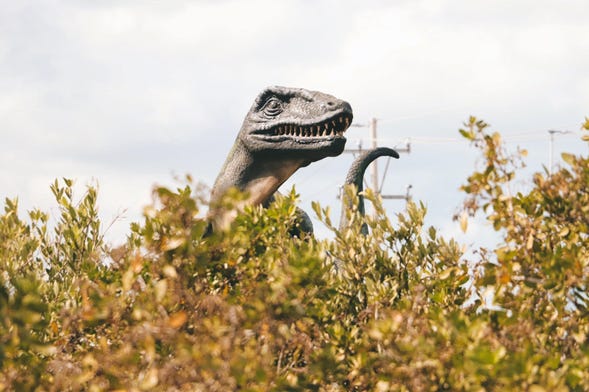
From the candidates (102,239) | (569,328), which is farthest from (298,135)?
(569,328)

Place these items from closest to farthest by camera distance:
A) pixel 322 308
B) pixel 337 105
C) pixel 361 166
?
pixel 322 308
pixel 337 105
pixel 361 166

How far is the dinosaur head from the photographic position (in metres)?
9.46

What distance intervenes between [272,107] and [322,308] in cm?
405

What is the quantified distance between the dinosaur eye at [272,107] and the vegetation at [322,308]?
3008 millimetres

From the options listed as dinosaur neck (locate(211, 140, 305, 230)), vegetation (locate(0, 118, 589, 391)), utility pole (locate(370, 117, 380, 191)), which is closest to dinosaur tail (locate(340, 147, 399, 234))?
dinosaur neck (locate(211, 140, 305, 230))

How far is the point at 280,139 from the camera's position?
9688mm

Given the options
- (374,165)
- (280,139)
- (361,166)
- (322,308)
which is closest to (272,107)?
(280,139)

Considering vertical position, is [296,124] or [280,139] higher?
[296,124]

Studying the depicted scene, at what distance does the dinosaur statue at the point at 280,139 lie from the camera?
9484 millimetres

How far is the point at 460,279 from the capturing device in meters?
6.58

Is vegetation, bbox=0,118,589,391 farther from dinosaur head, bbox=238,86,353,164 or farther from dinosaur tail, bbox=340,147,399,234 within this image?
dinosaur tail, bbox=340,147,399,234

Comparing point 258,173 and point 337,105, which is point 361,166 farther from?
point 337,105

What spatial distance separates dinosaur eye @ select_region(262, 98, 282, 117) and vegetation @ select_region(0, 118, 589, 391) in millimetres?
3008

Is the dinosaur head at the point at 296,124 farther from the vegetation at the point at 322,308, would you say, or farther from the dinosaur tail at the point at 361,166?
the vegetation at the point at 322,308
